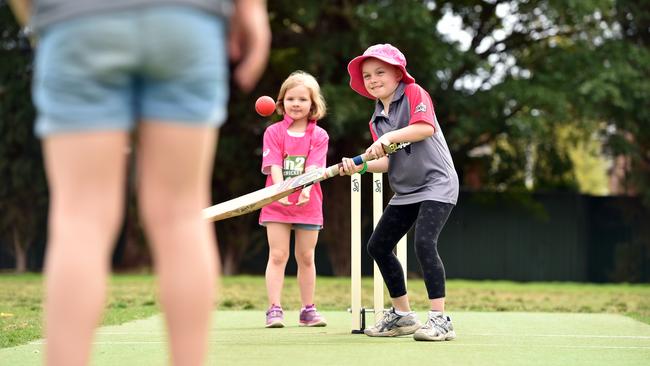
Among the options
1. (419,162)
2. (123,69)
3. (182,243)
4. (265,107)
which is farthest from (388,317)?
(123,69)

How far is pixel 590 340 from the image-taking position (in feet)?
17.8

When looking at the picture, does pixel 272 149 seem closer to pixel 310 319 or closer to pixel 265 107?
pixel 265 107

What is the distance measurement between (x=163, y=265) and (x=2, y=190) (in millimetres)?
17444

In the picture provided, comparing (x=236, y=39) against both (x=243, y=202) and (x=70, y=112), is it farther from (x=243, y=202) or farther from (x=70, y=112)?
(x=243, y=202)

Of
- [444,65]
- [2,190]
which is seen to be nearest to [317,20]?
[444,65]

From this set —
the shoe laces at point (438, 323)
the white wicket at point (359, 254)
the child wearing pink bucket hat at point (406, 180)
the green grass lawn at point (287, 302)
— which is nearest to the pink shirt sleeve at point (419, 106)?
the child wearing pink bucket hat at point (406, 180)

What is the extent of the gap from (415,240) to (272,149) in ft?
4.82

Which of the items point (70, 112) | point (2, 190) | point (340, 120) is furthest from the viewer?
point (2, 190)

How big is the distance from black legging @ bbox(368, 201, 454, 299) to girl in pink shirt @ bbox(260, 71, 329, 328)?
2.91 ft

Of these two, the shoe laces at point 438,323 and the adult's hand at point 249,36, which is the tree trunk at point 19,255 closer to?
the shoe laces at point 438,323

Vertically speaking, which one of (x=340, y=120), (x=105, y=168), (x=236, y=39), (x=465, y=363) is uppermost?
(x=340, y=120)

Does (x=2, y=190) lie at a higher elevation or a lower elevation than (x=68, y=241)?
higher

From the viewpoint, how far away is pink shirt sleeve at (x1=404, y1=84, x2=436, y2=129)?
5137 millimetres

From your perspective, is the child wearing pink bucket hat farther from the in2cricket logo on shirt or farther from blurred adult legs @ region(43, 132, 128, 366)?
blurred adult legs @ region(43, 132, 128, 366)
